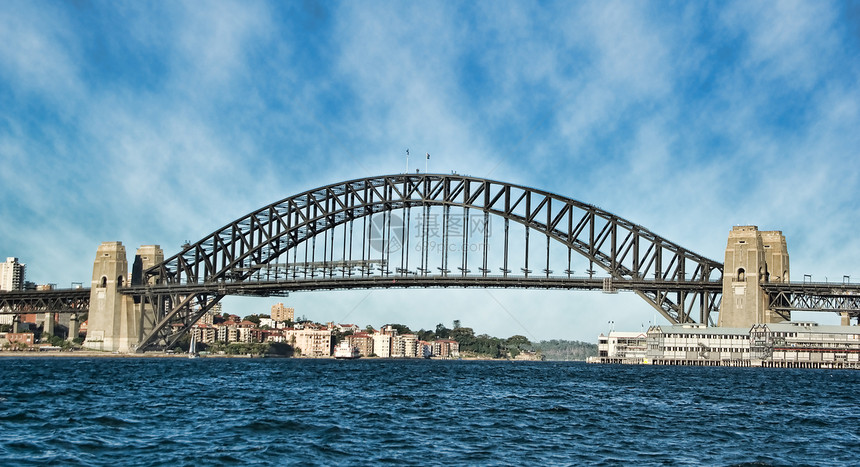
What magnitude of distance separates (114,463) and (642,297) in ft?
318

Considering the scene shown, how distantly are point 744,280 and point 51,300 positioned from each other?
11181 centimetres

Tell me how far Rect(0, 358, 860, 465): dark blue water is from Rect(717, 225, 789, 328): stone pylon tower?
58.2m

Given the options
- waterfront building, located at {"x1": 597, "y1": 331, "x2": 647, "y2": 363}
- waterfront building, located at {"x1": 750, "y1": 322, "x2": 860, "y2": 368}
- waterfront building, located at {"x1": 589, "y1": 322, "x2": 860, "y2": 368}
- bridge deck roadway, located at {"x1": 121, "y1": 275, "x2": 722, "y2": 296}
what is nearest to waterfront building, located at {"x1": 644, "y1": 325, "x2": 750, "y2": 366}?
A: waterfront building, located at {"x1": 589, "y1": 322, "x2": 860, "y2": 368}

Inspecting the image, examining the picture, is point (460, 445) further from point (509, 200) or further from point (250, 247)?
point (250, 247)

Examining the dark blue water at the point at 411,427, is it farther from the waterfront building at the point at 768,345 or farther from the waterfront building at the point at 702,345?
the waterfront building at the point at 702,345

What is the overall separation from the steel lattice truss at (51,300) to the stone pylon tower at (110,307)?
27.8 feet

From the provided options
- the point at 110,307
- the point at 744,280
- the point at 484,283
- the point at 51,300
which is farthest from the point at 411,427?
the point at 51,300

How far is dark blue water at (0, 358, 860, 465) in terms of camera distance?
26234 mm

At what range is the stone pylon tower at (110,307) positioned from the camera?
136500 millimetres

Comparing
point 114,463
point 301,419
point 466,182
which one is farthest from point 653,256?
point 114,463

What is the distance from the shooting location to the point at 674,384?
64.9 metres

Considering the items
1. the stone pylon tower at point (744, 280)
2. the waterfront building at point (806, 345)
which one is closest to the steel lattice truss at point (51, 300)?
the stone pylon tower at point (744, 280)

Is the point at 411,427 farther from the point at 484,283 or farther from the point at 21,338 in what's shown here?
the point at 21,338

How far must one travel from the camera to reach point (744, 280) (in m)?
110
